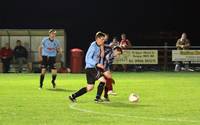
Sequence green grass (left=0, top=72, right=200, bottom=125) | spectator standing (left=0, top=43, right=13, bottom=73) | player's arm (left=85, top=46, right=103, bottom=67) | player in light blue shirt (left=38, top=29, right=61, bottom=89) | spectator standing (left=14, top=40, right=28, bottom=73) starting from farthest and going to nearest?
spectator standing (left=14, top=40, right=28, bottom=73) → spectator standing (left=0, top=43, right=13, bottom=73) → player in light blue shirt (left=38, top=29, right=61, bottom=89) → player's arm (left=85, top=46, right=103, bottom=67) → green grass (left=0, top=72, right=200, bottom=125)

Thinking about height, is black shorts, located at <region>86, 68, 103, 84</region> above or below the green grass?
above

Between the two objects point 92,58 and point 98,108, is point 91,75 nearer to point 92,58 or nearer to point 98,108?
point 92,58

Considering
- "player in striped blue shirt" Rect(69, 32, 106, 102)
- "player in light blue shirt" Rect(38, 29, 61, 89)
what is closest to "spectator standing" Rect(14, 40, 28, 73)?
"player in light blue shirt" Rect(38, 29, 61, 89)

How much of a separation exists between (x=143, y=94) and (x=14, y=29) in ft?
66.3

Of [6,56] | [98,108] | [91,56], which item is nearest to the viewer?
[98,108]

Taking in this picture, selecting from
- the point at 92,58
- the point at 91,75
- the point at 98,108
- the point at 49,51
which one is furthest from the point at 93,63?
the point at 49,51

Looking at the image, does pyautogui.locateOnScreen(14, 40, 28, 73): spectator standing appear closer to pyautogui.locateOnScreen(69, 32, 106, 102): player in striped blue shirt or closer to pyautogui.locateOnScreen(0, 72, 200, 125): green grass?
pyautogui.locateOnScreen(0, 72, 200, 125): green grass

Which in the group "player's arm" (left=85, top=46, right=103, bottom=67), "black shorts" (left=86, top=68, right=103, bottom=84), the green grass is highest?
"player's arm" (left=85, top=46, right=103, bottom=67)

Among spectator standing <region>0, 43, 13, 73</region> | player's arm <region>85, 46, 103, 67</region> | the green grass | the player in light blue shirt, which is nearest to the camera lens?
the green grass

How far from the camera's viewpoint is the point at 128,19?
4097 cm

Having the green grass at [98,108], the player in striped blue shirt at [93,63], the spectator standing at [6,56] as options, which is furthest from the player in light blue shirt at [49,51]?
the spectator standing at [6,56]

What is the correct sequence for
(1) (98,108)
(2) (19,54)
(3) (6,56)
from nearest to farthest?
(1) (98,108) < (3) (6,56) < (2) (19,54)

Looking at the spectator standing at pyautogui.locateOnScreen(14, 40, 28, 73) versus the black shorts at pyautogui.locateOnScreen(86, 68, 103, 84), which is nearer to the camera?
the black shorts at pyautogui.locateOnScreen(86, 68, 103, 84)

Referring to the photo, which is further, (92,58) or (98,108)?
(92,58)
